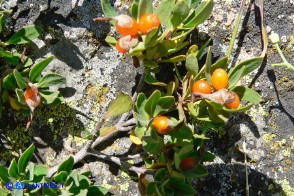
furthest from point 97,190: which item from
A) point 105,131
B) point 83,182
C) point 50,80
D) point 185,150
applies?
point 50,80

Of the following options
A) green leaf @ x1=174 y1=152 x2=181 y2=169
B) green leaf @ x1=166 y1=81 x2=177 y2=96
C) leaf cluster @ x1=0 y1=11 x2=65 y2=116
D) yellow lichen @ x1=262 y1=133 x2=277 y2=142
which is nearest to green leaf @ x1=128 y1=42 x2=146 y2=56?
green leaf @ x1=166 y1=81 x2=177 y2=96

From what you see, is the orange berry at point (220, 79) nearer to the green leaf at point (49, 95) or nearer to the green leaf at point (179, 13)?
the green leaf at point (179, 13)

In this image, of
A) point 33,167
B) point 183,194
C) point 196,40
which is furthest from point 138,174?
point 196,40

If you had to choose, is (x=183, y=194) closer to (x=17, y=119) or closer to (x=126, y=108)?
(x=126, y=108)

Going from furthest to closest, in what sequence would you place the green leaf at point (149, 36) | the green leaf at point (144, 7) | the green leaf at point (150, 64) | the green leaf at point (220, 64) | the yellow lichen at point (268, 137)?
the yellow lichen at point (268, 137), the green leaf at point (150, 64), the green leaf at point (220, 64), the green leaf at point (144, 7), the green leaf at point (149, 36)

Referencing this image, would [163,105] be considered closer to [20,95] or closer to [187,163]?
[187,163]

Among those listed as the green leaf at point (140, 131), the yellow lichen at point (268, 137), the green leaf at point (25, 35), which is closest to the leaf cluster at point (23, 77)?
the green leaf at point (25, 35)
